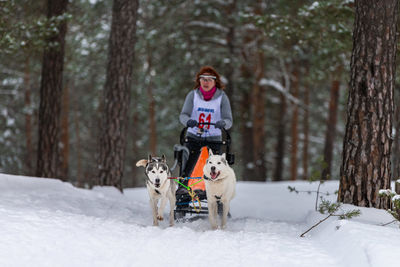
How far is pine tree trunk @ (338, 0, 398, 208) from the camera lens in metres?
5.55

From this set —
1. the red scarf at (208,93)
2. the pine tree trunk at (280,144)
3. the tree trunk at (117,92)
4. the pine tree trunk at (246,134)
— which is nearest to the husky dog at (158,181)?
the red scarf at (208,93)

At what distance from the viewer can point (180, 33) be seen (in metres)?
15.2

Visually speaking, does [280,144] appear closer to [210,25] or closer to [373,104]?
[210,25]

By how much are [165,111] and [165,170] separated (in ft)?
48.1

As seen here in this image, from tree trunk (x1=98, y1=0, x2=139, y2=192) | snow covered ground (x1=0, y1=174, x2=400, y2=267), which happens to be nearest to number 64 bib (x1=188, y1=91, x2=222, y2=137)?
snow covered ground (x1=0, y1=174, x2=400, y2=267)

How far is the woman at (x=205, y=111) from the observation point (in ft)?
20.9

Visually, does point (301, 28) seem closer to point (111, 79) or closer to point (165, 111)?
point (111, 79)

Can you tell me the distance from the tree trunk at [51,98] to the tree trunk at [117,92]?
1289mm

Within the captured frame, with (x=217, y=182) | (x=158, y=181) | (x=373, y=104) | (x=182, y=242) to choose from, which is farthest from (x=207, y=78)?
(x=182, y=242)

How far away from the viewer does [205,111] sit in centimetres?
644

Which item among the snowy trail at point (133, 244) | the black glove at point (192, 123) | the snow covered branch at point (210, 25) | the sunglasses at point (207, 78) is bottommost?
the snowy trail at point (133, 244)

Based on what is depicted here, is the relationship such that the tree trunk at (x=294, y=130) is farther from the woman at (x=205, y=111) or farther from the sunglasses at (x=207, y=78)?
the sunglasses at (x=207, y=78)

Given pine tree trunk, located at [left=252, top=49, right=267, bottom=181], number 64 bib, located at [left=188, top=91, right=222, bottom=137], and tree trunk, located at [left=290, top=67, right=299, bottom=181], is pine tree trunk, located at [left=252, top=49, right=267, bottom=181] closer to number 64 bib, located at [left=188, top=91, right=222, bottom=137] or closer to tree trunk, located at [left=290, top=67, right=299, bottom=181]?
tree trunk, located at [left=290, top=67, right=299, bottom=181]

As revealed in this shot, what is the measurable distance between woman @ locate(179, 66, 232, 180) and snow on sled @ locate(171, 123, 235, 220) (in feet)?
0.05
